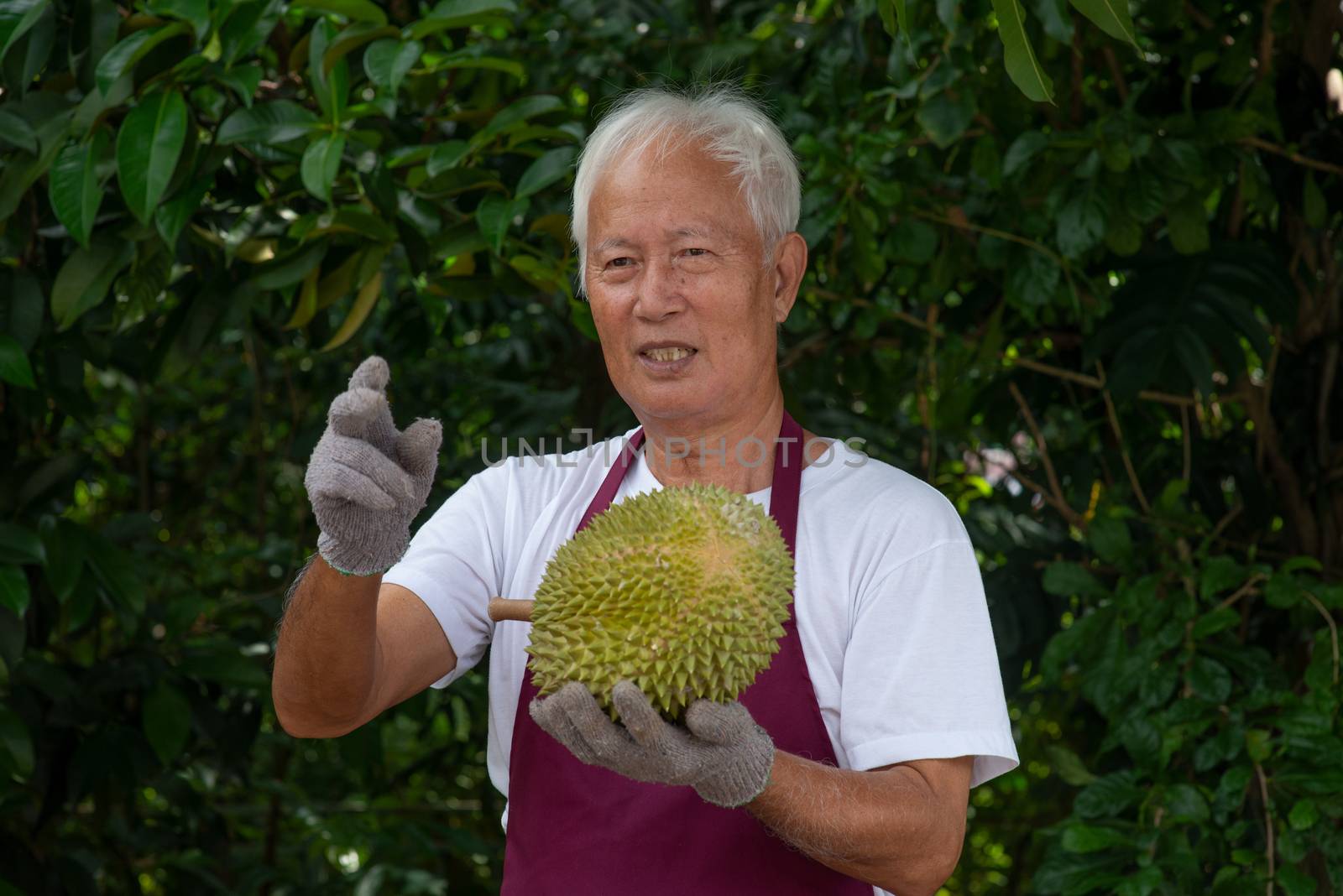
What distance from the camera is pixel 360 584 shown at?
1.52 meters

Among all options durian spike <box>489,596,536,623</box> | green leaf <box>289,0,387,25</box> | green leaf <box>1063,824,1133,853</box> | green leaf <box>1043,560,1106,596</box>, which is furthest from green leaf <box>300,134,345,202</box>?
green leaf <box>1063,824,1133,853</box>

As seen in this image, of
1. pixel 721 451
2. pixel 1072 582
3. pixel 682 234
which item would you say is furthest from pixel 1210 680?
pixel 682 234

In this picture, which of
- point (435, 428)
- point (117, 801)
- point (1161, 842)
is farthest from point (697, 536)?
point (117, 801)

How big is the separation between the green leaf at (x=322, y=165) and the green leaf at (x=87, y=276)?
431 millimetres

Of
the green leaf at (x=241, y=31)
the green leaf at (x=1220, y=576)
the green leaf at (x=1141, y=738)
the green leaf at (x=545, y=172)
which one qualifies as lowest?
the green leaf at (x=1141, y=738)

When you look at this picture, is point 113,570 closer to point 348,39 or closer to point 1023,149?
point 348,39

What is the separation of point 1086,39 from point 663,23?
3.46 ft

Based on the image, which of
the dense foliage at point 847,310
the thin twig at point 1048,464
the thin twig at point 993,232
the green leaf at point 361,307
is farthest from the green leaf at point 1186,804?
the green leaf at point 361,307

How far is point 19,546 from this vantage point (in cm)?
233

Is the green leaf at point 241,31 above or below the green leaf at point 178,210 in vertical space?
above

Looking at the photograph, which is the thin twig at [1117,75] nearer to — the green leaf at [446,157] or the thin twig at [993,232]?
the thin twig at [993,232]

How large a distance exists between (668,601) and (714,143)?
0.66 metres

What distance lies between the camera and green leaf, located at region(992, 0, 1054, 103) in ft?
4.61

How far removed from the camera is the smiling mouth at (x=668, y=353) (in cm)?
177
